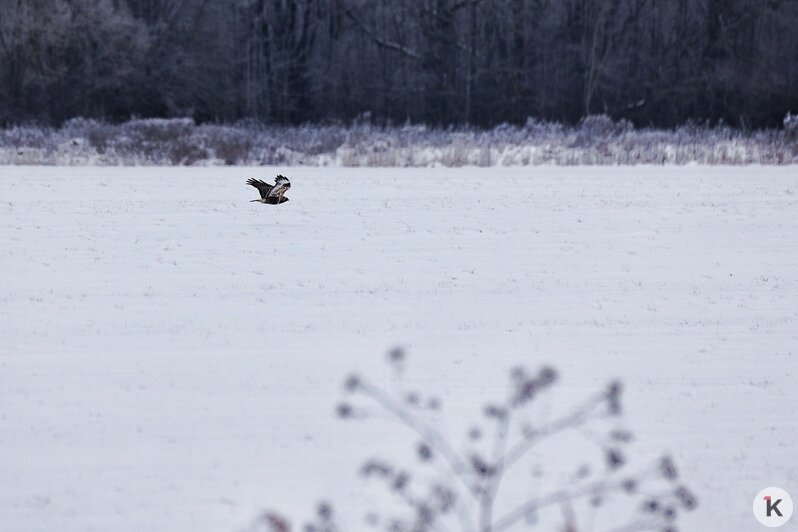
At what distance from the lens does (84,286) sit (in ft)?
26.8

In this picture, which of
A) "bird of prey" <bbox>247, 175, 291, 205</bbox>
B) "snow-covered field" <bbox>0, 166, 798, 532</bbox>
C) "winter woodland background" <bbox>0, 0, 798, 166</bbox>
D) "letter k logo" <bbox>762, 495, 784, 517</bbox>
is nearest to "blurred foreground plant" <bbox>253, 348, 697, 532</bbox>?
"snow-covered field" <bbox>0, 166, 798, 532</bbox>

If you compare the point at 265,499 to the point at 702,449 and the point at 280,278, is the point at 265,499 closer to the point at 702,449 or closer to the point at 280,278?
the point at 702,449

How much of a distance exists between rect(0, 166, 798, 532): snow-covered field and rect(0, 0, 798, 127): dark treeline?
14.6m

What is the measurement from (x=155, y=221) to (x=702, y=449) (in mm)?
7466

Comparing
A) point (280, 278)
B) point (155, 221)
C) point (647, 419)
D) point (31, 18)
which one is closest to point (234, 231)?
point (155, 221)

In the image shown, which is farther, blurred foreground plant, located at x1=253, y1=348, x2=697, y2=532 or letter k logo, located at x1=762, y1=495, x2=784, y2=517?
letter k logo, located at x1=762, y1=495, x2=784, y2=517

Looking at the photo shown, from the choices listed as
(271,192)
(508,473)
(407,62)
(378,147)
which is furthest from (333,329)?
(407,62)

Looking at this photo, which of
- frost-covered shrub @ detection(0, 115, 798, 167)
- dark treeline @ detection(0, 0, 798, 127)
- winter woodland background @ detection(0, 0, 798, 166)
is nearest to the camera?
frost-covered shrub @ detection(0, 115, 798, 167)

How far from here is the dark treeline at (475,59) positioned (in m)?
26.8

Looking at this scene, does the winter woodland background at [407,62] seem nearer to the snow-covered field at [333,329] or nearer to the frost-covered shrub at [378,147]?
the frost-covered shrub at [378,147]

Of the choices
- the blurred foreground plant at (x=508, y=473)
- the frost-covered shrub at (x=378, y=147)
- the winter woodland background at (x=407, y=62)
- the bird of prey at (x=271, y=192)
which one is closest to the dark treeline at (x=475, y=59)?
the winter woodland background at (x=407, y=62)

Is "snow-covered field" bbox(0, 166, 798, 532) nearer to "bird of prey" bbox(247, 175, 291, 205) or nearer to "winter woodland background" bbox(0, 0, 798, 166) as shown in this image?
"bird of prey" bbox(247, 175, 291, 205)

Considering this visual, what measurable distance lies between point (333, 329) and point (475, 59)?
871 inches

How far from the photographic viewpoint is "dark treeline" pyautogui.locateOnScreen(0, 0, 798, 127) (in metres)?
26.8
